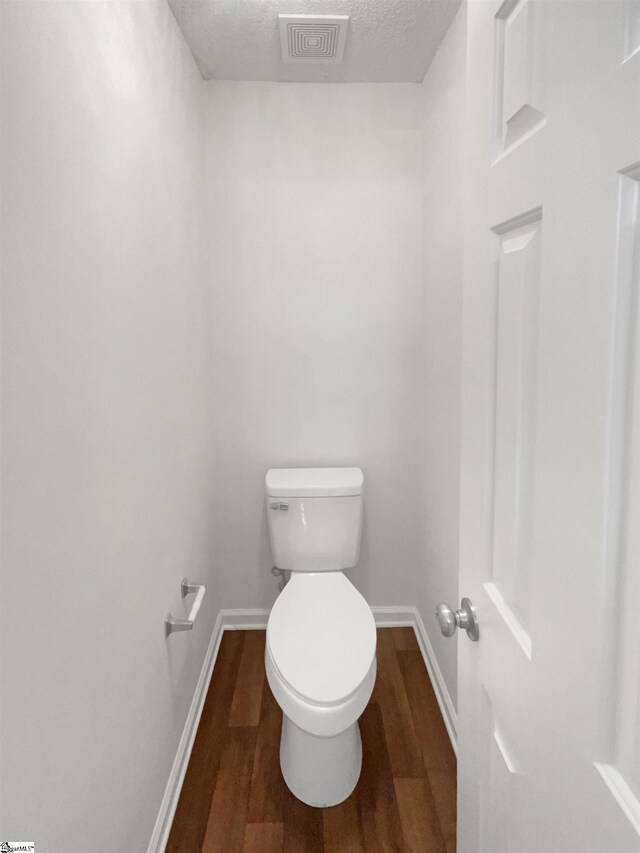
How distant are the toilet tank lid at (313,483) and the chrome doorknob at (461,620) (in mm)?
1255

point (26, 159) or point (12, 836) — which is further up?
point (26, 159)

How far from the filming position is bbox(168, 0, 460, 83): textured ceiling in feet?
5.66

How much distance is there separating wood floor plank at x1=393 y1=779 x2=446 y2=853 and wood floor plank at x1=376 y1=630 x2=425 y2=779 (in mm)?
42

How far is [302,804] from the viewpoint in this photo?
1675mm

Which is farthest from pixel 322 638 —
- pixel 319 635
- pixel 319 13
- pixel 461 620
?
pixel 319 13

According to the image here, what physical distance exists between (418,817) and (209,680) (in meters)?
0.93

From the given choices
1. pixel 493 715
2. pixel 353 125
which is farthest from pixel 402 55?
pixel 493 715

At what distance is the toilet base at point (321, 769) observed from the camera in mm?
1665

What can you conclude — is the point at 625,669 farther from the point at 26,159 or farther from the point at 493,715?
the point at 26,159

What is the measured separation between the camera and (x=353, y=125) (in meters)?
2.26

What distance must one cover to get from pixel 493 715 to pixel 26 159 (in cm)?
107

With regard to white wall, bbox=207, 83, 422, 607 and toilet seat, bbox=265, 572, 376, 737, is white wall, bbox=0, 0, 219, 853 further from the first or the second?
white wall, bbox=207, 83, 422, 607

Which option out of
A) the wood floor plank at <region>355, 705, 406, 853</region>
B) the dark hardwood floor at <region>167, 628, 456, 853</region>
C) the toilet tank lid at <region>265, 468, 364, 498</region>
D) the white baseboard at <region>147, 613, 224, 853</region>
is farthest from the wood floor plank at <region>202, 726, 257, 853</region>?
the toilet tank lid at <region>265, 468, 364, 498</region>

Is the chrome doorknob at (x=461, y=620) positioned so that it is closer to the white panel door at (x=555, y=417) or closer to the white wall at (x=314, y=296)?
the white panel door at (x=555, y=417)
